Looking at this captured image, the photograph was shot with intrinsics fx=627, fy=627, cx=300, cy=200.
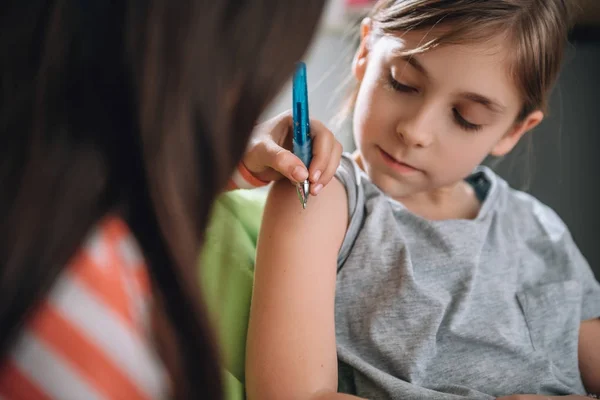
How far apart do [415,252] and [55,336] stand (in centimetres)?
Answer: 55

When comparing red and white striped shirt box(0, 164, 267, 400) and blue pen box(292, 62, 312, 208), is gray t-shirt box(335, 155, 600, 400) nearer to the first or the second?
blue pen box(292, 62, 312, 208)

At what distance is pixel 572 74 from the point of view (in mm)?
1472

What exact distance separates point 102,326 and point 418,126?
516 mm

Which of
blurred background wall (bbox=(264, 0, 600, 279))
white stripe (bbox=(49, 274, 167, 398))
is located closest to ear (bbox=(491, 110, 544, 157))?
blurred background wall (bbox=(264, 0, 600, 279))

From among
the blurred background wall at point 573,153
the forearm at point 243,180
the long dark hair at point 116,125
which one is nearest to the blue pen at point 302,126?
the forearm at point 243,180

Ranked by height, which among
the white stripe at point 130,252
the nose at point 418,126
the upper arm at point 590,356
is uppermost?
the nose at point 418,126

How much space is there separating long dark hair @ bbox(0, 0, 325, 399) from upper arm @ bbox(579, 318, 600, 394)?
2.33 feet

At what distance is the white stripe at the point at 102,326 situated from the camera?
0.50 metres

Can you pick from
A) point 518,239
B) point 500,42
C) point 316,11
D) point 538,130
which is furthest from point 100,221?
point 538,130

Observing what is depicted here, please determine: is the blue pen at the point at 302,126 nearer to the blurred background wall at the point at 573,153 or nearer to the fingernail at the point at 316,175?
the fingernail at the point at 316,175

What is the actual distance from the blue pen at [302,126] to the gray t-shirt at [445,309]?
0.40 feet

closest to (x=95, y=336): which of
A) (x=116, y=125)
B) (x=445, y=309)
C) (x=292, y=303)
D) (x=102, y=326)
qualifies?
(x=102, y=326)

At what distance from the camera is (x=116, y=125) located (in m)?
0.51

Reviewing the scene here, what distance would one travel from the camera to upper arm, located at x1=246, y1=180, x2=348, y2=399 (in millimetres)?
744
